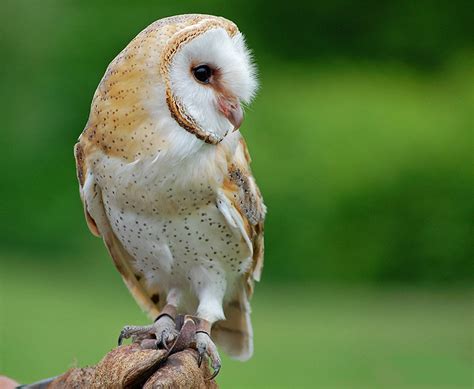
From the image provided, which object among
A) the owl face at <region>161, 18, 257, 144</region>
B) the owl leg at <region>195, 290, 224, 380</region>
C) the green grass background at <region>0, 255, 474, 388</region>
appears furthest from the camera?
the green grass background at <region>0, 255, 474, 388</region>

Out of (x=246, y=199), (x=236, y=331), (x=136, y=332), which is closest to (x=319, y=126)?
(x=236, y=331)

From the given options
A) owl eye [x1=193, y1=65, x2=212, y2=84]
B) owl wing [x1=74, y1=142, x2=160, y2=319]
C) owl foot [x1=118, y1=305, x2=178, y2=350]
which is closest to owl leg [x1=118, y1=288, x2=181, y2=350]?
owl foot [x1=118, y1=305, x2=178, y2=350]

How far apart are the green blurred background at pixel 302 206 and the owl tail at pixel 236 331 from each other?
4.53 ft

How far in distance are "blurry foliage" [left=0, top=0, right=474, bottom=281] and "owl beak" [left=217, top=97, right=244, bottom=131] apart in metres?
2.13

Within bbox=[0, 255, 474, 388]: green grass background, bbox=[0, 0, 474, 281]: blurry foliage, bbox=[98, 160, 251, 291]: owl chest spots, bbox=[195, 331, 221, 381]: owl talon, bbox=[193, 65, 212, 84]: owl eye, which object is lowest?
bbox=[195, 331, 221, 381]: owl talon

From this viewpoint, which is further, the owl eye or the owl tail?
the owl tail

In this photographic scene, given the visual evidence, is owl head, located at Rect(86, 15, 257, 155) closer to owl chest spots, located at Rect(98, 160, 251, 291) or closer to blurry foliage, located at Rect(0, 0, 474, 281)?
owl chest spots, located at Rect(98, 160, 251, 291)

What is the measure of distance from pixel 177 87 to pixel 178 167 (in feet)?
0.49

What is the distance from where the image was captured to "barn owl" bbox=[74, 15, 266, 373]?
179 centimetres

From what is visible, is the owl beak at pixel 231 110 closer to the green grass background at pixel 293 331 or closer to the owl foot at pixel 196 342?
the owl foot at pixel 196 342

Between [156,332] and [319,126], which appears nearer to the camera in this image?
[156,332]

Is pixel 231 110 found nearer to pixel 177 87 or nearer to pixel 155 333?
pixel 177 87

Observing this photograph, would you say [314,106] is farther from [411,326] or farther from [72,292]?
[72,292]

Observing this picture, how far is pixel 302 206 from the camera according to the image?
3.97m
